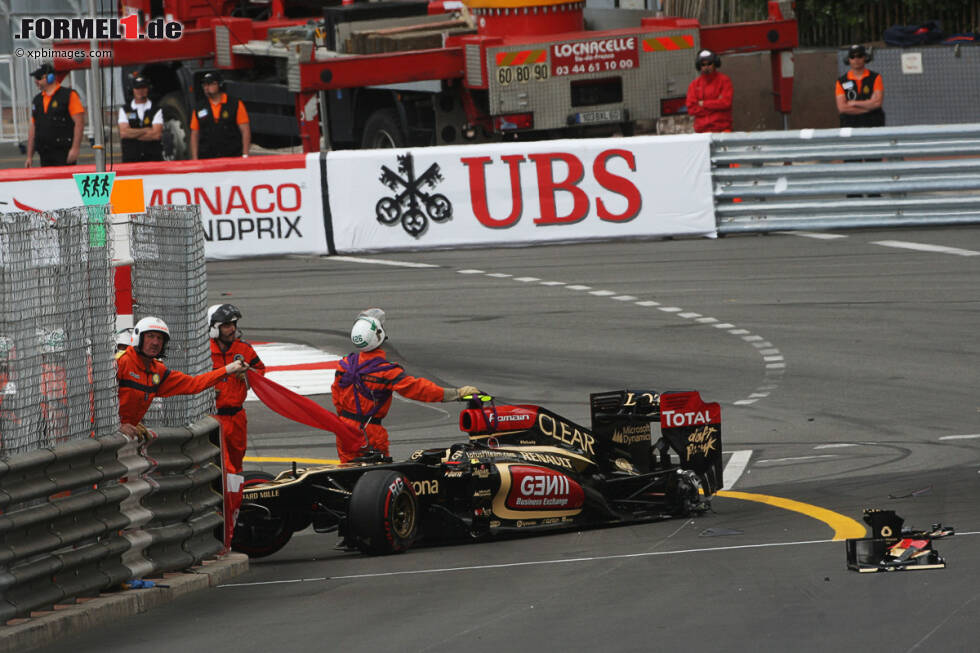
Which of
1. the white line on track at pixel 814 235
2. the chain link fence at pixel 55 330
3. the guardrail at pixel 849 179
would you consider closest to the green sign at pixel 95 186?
the chain link fence at pixel 55 330

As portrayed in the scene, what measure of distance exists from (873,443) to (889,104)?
680 inches

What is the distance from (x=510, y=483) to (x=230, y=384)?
195 cm

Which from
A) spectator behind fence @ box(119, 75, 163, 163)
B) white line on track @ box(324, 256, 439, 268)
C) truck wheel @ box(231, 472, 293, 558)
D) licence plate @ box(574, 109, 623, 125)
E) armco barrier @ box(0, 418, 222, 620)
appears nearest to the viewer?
armco barrier @ box(0, 418, 222, 620)

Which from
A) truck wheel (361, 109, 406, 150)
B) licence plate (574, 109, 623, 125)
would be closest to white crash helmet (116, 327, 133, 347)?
licence plate (574, 109, 623, 125)

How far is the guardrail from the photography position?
65.8ft

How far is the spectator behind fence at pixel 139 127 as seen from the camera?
23.3m

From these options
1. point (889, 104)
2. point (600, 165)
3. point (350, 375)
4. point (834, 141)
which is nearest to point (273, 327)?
point (600, 165)

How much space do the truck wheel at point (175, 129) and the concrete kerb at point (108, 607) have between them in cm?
1867

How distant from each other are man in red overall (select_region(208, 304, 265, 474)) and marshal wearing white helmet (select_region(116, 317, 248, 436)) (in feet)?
4.26

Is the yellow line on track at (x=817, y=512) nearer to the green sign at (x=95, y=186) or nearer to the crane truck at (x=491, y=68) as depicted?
the green sign at (x=95, y=186)

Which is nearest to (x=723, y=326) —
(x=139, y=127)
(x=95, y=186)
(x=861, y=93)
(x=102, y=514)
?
(x=861, y=93)

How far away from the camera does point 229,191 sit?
776 inches

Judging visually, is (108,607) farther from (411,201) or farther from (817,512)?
(411,201)

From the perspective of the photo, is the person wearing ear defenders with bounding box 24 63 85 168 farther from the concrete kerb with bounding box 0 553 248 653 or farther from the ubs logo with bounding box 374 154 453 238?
the concrete kerb with bounding box 0 553 248 653
